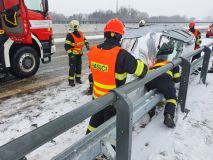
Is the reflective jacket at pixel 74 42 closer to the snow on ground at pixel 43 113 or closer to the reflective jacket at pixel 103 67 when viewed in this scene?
the snow on ground at pixel 43 113

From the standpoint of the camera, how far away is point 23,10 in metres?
6.79

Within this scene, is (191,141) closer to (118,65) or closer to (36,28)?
(118,65)

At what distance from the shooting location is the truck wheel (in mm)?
7195

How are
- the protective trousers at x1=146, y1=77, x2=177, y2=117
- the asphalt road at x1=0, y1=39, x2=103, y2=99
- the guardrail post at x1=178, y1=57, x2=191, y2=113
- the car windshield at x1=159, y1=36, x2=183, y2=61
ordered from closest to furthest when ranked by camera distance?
the protective trousers at x1=146, y1=77, x2=177, y2=117 < the guardrail post at x1=178, y1=57, x2=191, y2=113 < the car windshield at x1=159, y1=36, x2=183, y2=61 < the asphalt road at x1=0, y1=39, x2=103, y2=99

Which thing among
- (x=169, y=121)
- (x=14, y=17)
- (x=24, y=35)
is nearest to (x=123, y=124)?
(x=169, y=121)

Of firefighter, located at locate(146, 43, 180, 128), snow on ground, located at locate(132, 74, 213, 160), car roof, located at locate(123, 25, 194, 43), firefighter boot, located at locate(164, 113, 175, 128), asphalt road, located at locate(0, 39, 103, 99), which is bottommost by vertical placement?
asphalt road, located at locate(0, 39, 103, 99)

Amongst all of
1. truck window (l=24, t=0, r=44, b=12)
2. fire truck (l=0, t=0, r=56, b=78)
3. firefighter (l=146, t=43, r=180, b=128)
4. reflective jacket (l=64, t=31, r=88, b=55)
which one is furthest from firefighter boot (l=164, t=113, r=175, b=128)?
truck window (l=24, t=0, r=44, b=12)

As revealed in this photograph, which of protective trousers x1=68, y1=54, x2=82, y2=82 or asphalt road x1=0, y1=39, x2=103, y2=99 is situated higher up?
protective trousers x1=68, y1=54, x2=82, y2=82

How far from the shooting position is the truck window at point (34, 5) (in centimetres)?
738

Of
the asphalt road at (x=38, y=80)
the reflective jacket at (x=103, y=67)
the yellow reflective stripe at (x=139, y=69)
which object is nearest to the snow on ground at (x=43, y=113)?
the asphalt road at (x=38, y=80)

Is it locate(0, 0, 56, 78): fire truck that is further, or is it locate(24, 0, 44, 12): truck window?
locate(24, 0, 44, 12): truck window

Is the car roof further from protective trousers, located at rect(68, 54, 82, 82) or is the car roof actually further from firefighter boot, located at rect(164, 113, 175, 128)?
protective trousers, located at rect(68, 54, 82, 82)

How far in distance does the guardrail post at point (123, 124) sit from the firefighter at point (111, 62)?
82cm

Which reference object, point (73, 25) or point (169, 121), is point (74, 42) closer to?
point (73, 25)
